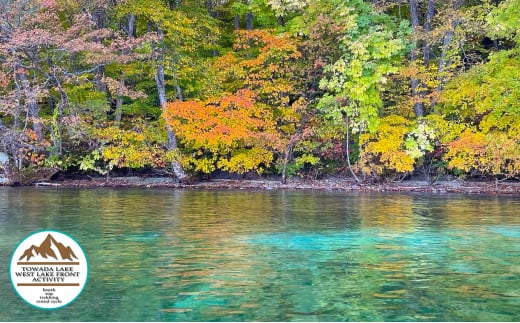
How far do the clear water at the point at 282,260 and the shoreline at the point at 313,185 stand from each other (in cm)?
552

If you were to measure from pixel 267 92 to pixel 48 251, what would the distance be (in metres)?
17.6

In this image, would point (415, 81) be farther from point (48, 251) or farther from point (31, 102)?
point (48, 251)

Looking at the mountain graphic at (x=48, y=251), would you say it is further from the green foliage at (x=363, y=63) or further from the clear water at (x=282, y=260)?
the green foliage at (x=363, y=63)

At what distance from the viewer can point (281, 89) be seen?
23984mm

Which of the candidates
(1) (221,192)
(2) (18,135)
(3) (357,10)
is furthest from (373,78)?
(2) (18,135)

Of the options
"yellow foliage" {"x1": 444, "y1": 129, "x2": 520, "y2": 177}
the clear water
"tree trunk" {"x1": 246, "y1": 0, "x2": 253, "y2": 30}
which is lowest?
the clear water

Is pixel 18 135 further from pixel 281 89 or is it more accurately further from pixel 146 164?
pixel 281 89

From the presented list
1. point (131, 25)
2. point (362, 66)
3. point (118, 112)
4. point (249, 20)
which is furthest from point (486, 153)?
point (131, 25)

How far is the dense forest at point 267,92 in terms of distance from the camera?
72.4ft

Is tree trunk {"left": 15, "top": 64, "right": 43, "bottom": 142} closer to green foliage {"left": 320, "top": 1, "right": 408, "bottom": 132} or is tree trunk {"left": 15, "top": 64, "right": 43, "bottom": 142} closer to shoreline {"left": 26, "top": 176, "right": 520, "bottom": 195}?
shoreline {"left": 26, "top": 176, "right": 520, "bottom": 195}

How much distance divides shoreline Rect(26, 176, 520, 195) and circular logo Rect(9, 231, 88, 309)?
15888 millimetres

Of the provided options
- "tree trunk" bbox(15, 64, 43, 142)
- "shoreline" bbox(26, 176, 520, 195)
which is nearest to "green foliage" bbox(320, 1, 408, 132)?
"shoreline" bbox(26, 176, 520, 195)

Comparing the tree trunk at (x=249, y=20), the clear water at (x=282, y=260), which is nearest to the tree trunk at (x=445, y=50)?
the clear water at (x=282, y=260)

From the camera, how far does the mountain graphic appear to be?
23.5 feet
